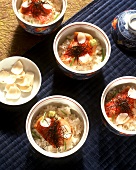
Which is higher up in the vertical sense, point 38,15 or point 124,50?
point 38,15

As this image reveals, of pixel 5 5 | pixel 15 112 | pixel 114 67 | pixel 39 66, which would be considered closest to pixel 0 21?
pixel 5 5

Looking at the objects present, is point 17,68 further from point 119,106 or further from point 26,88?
point 119,106

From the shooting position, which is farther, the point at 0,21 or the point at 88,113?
the point at 0,21

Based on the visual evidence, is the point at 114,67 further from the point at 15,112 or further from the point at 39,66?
the point at 15,112

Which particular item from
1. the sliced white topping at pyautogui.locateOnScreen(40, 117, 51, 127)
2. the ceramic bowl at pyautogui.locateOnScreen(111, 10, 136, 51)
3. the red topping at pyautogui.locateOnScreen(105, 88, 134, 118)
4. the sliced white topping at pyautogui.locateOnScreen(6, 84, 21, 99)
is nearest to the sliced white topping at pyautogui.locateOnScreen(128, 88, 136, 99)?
the red topping at pyautogui.locateOnScreen(105, 88, 134, 118)

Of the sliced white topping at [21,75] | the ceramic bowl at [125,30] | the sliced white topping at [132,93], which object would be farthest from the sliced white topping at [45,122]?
the ceramic bowl at [125,30]

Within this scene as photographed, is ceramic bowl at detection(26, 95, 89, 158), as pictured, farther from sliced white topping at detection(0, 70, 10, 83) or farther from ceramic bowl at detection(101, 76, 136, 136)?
sliced white topping at detection(0, 70, 10, 83)

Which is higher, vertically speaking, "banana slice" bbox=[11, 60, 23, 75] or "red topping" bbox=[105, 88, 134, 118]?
"banana slice" bbox=[11, 60, 23, 75]
